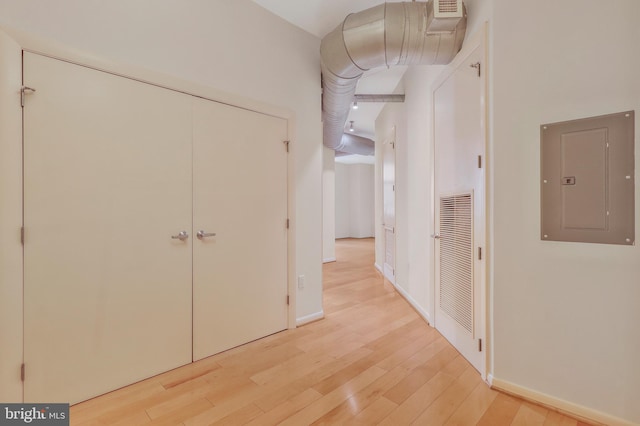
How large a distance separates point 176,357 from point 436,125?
2963mm

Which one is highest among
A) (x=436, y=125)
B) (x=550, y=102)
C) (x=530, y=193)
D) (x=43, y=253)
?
(x=436, y=125)

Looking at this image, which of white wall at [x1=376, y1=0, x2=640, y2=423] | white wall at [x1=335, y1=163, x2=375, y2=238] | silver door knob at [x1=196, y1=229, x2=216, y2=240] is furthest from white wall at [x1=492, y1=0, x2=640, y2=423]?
white wall at [x1=335, y1=163, x2=375, y2=238]

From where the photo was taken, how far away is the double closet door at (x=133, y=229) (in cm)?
159

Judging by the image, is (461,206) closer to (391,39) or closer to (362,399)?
(391,39)

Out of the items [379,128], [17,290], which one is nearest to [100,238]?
[17,290]

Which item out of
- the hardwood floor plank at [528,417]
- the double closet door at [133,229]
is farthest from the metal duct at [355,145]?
the hardwood floor plank at [528,417]

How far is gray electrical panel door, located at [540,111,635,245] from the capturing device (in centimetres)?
144

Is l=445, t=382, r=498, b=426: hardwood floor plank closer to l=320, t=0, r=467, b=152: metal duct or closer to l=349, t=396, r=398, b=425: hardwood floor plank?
l=349, t=396, r=398, b=425: hardwood floor plank

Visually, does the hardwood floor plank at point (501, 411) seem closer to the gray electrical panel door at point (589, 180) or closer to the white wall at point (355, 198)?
the gray electrical panel door at point (589, 180)

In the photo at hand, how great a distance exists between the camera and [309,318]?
2.95m

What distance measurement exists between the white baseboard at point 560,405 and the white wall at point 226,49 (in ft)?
5.66

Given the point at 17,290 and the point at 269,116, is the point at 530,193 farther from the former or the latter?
the point at 17,290

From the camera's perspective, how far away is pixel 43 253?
1588 millimetres

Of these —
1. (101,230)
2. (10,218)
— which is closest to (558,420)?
(101,230)
